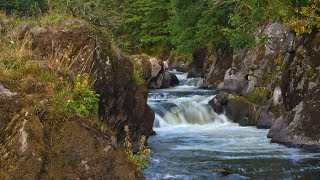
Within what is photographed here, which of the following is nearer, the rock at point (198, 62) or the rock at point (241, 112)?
the rock at point (241, 112)

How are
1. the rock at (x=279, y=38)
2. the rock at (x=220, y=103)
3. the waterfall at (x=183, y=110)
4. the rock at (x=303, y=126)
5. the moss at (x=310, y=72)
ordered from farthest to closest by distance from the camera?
Answer: 1. the rock at (x=220, y=103)
2. the waterfall at (x=183, y=110)
3. the rock at (x=279, y=38)
4. the moss at (x=310, y=72)
5. the rock at (x=303, y=126)

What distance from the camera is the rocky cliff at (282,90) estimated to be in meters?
12.7

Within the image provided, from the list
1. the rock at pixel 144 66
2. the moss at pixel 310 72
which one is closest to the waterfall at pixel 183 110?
the rock at pixel 144 66

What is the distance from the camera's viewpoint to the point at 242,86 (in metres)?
22.1

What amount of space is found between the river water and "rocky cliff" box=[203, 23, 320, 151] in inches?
21.6

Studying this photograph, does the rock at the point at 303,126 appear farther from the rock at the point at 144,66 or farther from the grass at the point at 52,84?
the rock at the point at 144,66

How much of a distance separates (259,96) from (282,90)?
1.43 m

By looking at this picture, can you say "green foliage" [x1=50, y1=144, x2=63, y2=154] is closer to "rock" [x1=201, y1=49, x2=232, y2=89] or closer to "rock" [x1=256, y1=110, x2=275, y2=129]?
"rock" [x1=256, y1=110, x2=275, y2=129]

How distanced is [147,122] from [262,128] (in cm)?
493

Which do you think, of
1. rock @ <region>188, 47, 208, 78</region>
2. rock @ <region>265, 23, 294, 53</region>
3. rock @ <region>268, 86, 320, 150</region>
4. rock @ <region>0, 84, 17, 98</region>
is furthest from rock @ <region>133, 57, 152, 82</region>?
rock @ <region>0, 84, 17, 98</region>

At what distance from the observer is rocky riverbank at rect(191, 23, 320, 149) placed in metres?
12.7

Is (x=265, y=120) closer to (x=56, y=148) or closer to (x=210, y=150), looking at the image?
(x=210, y=150)

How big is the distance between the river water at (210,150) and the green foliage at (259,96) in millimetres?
1351

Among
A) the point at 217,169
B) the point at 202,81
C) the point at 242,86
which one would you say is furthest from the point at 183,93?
the point at 217,169
